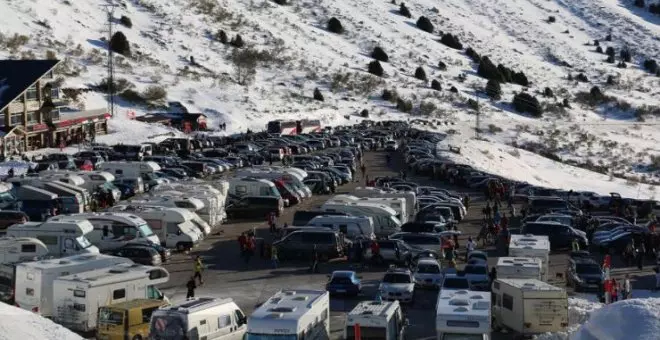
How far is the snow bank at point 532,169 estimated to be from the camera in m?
55.2

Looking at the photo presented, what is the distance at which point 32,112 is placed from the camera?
178 ft

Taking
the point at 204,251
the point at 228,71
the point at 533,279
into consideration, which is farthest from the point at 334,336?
the point at 228,71

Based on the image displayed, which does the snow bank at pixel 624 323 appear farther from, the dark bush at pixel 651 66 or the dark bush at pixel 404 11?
the dark bush at pixel 651 66

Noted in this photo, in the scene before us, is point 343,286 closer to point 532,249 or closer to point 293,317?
point 532,249

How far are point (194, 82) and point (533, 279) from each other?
5999cm

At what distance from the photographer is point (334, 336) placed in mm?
19562

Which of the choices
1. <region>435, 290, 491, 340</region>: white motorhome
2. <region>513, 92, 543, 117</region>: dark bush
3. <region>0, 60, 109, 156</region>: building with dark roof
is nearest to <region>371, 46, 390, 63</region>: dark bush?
<region>513, 92, 543, 117</region>: dark bush

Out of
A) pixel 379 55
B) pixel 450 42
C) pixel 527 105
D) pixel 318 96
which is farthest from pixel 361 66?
pixel 450 42

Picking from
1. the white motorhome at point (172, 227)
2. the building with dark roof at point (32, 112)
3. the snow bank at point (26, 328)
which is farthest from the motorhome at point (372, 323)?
the building with dark roof at point (32, 112)

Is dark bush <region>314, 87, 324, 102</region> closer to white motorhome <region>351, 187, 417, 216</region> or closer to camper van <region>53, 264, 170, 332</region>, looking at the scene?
white motorhome <region>351, 187, 417, 216</region>

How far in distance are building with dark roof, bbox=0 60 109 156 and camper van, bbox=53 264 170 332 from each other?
107 feet

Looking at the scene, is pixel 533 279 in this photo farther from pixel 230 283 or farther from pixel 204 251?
pixel 204 251

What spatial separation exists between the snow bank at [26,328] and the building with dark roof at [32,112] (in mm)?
35255

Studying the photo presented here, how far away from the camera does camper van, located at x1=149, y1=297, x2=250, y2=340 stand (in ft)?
55.8
